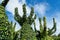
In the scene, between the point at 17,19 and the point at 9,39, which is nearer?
the point at 9,39

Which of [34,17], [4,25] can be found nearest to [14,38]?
[4,25]

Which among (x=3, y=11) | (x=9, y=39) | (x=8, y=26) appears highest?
(x=3, y=11)

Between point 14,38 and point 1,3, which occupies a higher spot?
point 1,3

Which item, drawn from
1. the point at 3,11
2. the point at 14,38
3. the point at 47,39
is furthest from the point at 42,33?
the point at 3,11

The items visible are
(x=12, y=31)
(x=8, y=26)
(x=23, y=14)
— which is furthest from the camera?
(x=23, y=14)

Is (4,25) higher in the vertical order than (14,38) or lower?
higher

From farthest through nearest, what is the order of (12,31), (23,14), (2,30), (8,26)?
(23,14) → (12,31) → (8,26) → (2,30)

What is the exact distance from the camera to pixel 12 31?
71.0 feet

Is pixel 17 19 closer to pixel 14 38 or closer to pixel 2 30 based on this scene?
pixel 14 38

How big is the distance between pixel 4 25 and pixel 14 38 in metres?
2.64

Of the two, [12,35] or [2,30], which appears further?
A: [12,35]

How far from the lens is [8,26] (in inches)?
796

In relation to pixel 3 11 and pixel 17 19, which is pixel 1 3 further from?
pixel 17 19

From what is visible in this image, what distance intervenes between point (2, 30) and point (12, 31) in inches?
113
